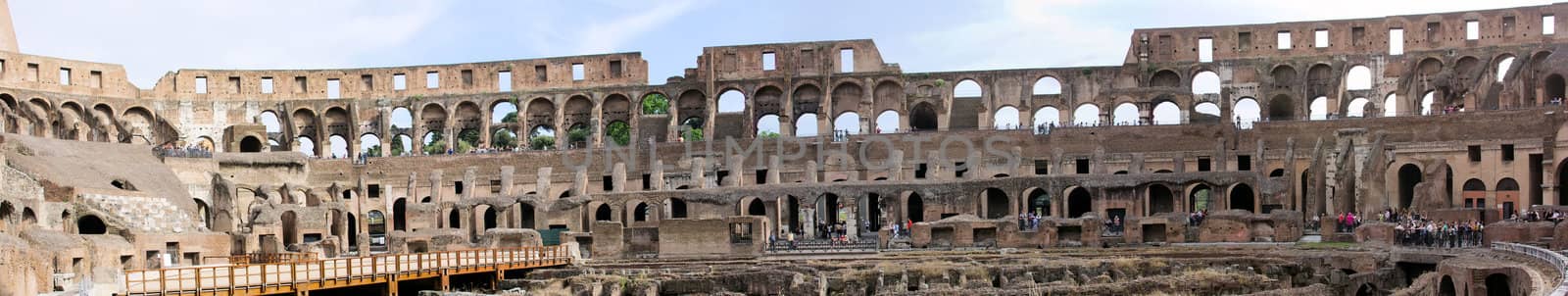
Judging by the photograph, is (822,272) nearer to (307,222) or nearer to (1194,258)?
(1194,258)

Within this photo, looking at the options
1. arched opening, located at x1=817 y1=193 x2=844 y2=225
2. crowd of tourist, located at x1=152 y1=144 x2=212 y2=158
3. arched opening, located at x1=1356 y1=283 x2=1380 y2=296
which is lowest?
arched opening, located at x1=1356 y1=283 x2=1380 y2=296

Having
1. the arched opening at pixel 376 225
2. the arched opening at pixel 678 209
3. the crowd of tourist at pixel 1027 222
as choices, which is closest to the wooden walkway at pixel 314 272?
the crowd of tourist at pixel 1027 222

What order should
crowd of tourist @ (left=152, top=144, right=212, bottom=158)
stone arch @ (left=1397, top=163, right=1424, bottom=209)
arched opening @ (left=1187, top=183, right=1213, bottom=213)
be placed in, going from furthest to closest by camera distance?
crowd of tourist @ (left=152, top=144, right=212, bottom=158) → stone arch @ (left=1397, top=163, right=1424, bottom=209) → arched opening @ (left=1187, top=183, right=1213, bottom=213)

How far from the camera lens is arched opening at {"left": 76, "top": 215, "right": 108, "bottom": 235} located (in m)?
46.9

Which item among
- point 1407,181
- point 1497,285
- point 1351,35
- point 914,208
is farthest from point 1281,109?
point 1497,285

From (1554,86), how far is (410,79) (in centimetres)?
4469

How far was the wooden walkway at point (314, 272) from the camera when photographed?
90.4 ft

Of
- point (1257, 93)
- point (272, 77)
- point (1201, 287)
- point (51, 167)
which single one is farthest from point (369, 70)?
point (1201, 287)

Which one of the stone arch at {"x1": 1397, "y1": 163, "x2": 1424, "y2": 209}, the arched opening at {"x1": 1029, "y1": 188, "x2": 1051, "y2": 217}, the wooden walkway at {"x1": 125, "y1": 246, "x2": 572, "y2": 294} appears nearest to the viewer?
the wooden walkway at {"x1": 125, "y1": 246, "x2": 572, "y2": 294}

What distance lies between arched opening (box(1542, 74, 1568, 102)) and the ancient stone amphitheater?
0.25 feet

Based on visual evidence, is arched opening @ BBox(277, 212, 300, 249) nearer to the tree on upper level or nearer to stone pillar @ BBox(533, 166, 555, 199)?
stone pillar @ BBox(533, 166, 555, 199)

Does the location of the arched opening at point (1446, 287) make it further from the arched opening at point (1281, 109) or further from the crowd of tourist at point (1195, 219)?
the arched opening at point (1281, 109)

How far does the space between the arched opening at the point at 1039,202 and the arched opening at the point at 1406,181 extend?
11656 millimetres

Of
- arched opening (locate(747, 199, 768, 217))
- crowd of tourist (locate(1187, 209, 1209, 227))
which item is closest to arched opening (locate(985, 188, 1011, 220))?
arched opening (locate(747, 199, 768, 217))
